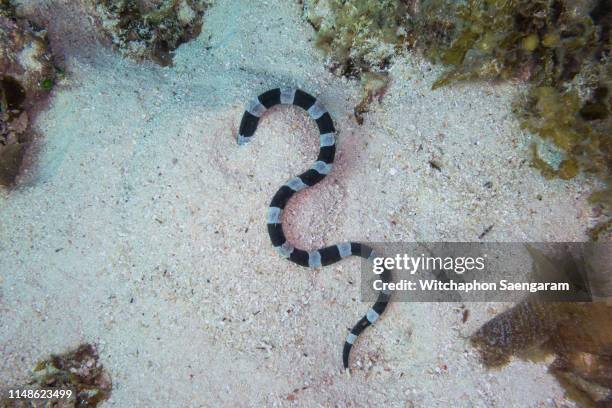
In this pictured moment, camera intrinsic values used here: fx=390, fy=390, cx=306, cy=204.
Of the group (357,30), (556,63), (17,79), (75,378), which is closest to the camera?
(556,63)

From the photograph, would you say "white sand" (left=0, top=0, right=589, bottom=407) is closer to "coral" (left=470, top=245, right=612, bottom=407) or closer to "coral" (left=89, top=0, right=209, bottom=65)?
"coral" (left=470, top=245, right=612, bottom=407)

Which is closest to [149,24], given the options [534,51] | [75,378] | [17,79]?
[17,79]

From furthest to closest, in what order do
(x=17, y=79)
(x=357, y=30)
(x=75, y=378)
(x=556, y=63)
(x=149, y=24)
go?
(x=149, y=24)
(x=357, y=30)
(x=17, y=79)
(x=75, y=378)
(x=556, y=63)

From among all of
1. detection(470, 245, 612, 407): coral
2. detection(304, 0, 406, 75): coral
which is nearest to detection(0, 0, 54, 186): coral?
detection(304, 0, 406, 75): coral

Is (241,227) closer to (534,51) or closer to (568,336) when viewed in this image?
(568,336)

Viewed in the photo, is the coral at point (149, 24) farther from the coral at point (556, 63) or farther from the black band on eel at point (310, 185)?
the coral at point (556, 63)

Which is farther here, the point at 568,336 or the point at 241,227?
the point at 241,227

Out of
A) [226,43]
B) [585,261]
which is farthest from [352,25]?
[585,261]

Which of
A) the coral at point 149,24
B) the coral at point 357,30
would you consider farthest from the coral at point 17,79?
the coral at point 357,30
